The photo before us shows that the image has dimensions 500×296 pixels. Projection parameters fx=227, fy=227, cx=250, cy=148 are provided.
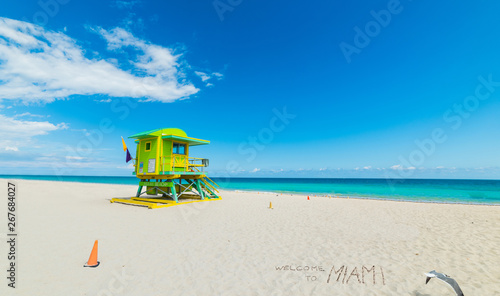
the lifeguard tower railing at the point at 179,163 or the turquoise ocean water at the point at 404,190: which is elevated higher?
the lifeguard tower railing at the point at 179,163

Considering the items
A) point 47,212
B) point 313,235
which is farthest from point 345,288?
point 47,212

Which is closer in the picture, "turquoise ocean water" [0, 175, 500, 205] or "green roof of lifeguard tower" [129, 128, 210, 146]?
"green roof of lifeguard tower" [129, 128, 210, 146]

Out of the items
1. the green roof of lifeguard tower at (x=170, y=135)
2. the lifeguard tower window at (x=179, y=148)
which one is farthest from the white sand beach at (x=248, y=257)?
the lifeguard tower window at (x=179, y=148)

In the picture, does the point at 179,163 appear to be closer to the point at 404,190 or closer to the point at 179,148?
the point at 179,148

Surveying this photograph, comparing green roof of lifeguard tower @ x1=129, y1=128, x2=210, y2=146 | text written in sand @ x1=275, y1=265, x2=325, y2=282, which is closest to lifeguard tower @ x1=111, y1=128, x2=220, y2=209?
green roof of lifeguard tower @ x1=129, y1=128, x2=210, y2=146

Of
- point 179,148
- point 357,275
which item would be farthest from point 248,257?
point 179,148

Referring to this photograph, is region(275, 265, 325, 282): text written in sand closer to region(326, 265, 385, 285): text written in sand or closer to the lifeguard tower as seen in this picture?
region(326, 265, 385, 285): text written in sand

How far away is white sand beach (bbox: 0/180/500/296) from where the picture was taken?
16.5ft

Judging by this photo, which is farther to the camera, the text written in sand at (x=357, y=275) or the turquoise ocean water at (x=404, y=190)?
the turquoise ocean water at (x=404, y=190)

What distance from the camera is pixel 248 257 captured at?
22.2ft

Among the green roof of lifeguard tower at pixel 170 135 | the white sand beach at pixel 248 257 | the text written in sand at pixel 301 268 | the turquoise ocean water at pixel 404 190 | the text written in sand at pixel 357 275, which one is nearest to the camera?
the white sand beach at pixel 248 257

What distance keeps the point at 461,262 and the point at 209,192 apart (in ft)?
57.1

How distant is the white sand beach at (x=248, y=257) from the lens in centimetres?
504

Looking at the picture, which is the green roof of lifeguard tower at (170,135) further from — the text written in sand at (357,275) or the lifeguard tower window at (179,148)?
the text written in sand at (357,275)
